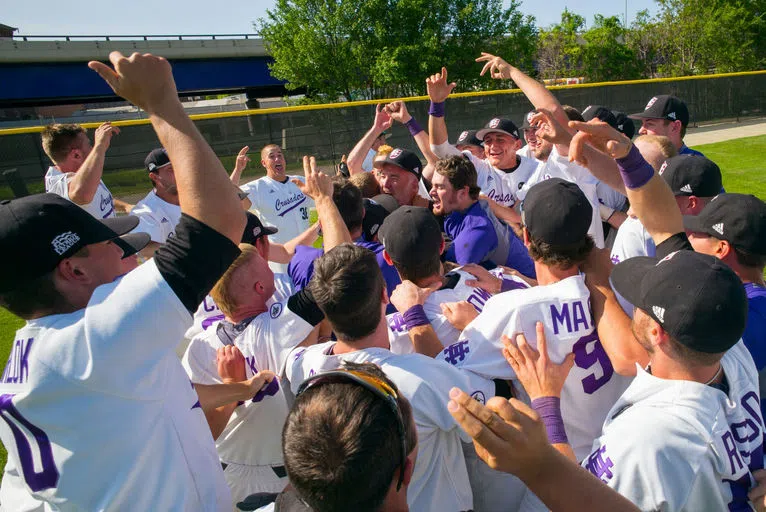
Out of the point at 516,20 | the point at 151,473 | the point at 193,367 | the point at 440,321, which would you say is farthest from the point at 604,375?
the point at 516,20

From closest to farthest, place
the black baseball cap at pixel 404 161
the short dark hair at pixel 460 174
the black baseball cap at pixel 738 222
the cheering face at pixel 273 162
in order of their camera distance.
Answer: the black baseball cap at pixel 738 222
the short dark hair at pixel 460 174
the black baseball cap at pixel 404 161
the cheering face at pixel 273 162

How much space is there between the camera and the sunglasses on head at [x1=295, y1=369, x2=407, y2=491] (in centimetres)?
128

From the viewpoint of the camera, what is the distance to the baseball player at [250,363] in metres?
2.64

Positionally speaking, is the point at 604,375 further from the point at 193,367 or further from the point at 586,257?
the point at 193,367

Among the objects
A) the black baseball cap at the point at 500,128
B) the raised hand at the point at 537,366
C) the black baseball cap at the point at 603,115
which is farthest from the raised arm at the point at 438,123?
the raised hand at the point at 537,366

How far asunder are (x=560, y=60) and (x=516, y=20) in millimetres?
6700

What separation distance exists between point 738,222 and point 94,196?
18.7 feet

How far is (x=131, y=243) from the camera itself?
2.17 m

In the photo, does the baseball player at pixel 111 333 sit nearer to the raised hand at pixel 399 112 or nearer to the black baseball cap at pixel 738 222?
the black baseball cap at pixel 738 222

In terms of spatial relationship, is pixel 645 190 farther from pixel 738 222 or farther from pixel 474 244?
pixel 474 244

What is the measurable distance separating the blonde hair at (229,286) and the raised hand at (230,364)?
27cm

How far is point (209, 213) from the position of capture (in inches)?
58.9

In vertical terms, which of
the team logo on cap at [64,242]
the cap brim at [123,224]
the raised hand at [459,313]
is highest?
the team logo on cap at [64,242]

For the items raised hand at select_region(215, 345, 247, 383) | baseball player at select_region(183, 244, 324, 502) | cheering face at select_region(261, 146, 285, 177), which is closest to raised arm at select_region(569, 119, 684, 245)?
baseball player at select_region(183, 244, 324, 502)
